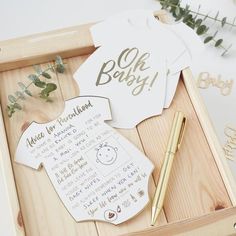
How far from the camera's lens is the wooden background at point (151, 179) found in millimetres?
627

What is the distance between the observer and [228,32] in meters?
0.94

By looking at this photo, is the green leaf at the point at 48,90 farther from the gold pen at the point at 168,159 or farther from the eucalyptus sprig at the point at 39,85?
the gold pen at the point at 168,159

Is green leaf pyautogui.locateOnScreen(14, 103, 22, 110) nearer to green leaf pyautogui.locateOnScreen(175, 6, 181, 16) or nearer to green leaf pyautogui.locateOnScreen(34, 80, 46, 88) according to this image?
green leaf pyautogui.locateOnScreen(34, 80, 46, 88)

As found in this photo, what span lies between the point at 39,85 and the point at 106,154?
4.9 inches

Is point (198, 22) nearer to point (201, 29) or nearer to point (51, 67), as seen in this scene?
point (201, 29)

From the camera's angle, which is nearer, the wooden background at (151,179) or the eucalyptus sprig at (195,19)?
the wooden background at (151,179)

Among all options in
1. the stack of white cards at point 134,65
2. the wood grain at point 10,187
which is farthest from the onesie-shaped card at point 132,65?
the wood grain at point 10,187

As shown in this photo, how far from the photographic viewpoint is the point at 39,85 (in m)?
0.71

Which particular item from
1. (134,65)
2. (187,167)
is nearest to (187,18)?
(134,65)

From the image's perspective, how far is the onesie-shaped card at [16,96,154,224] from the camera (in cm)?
63

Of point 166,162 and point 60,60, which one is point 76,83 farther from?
point 166,162

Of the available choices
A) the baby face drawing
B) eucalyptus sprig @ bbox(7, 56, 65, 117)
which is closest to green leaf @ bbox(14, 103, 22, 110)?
eucalyptus sprig @ bbox(7, 56, 65, 117)

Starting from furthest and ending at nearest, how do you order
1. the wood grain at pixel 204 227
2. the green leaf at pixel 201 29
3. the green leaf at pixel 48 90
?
1. the green leaf at pixel 201 29
2. the green leaf at pixel 48 90
3. the wood grain at pixel 204 227

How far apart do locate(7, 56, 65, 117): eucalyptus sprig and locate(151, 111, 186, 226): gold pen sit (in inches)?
6.1
